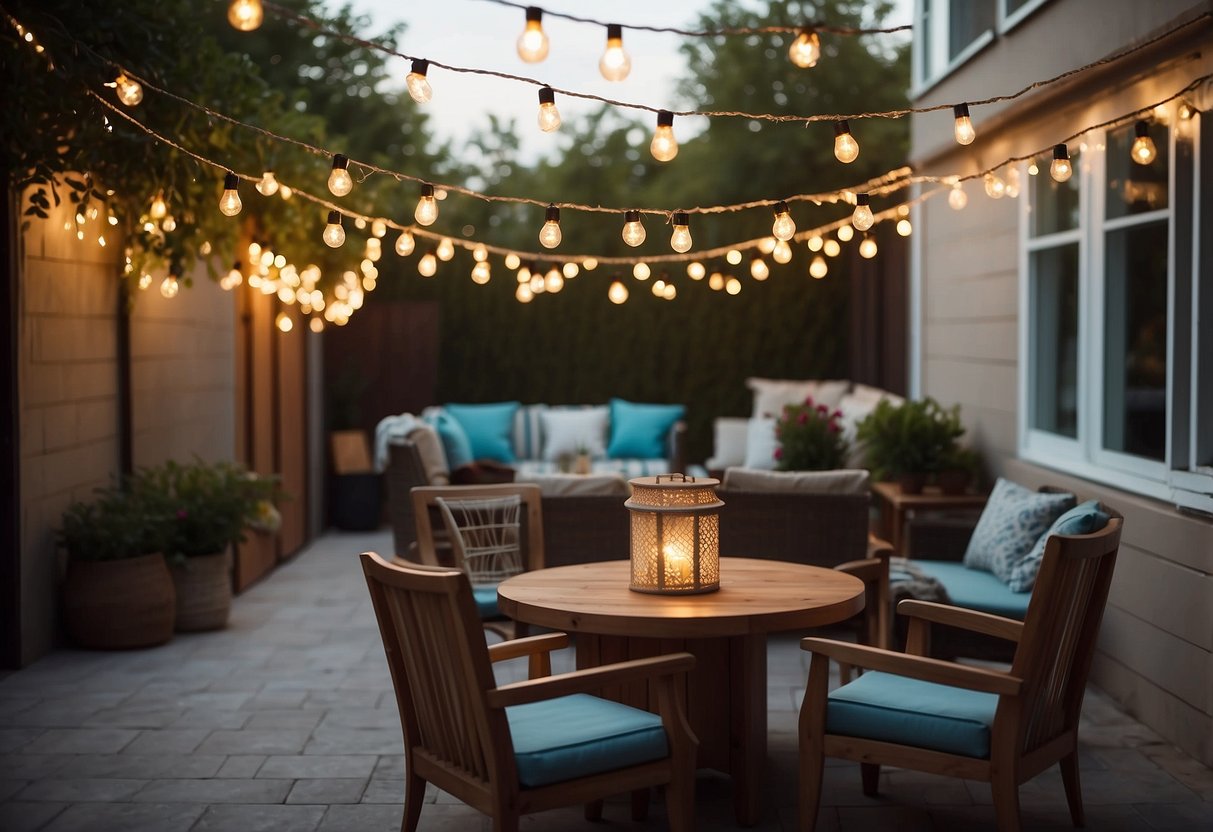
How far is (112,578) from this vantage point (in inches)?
227

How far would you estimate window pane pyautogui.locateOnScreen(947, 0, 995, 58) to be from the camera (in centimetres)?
662

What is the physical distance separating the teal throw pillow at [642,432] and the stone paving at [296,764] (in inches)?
141

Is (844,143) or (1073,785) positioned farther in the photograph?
(844,143)

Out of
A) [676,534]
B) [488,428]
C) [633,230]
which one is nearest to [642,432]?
[488,428]

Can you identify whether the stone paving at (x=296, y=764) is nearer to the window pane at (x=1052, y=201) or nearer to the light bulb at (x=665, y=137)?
the light bulb at (x=665, y=137)

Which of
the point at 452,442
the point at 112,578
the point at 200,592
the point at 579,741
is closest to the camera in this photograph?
the point at 579,741

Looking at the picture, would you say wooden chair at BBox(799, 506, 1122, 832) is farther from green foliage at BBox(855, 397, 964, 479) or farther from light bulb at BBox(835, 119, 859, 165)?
green foliage at BBox(855, 397, 964, 479)

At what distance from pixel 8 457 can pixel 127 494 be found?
98cm

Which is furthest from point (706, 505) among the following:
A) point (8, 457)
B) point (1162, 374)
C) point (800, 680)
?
point (8, 457)

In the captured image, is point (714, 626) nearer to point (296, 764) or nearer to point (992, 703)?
point (992, 703)

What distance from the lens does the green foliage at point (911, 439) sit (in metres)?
6.60

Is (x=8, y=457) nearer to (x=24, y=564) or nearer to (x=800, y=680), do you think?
(x=24, y=564)

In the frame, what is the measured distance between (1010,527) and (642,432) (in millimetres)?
4492

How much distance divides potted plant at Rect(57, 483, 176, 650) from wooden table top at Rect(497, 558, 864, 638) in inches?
103
